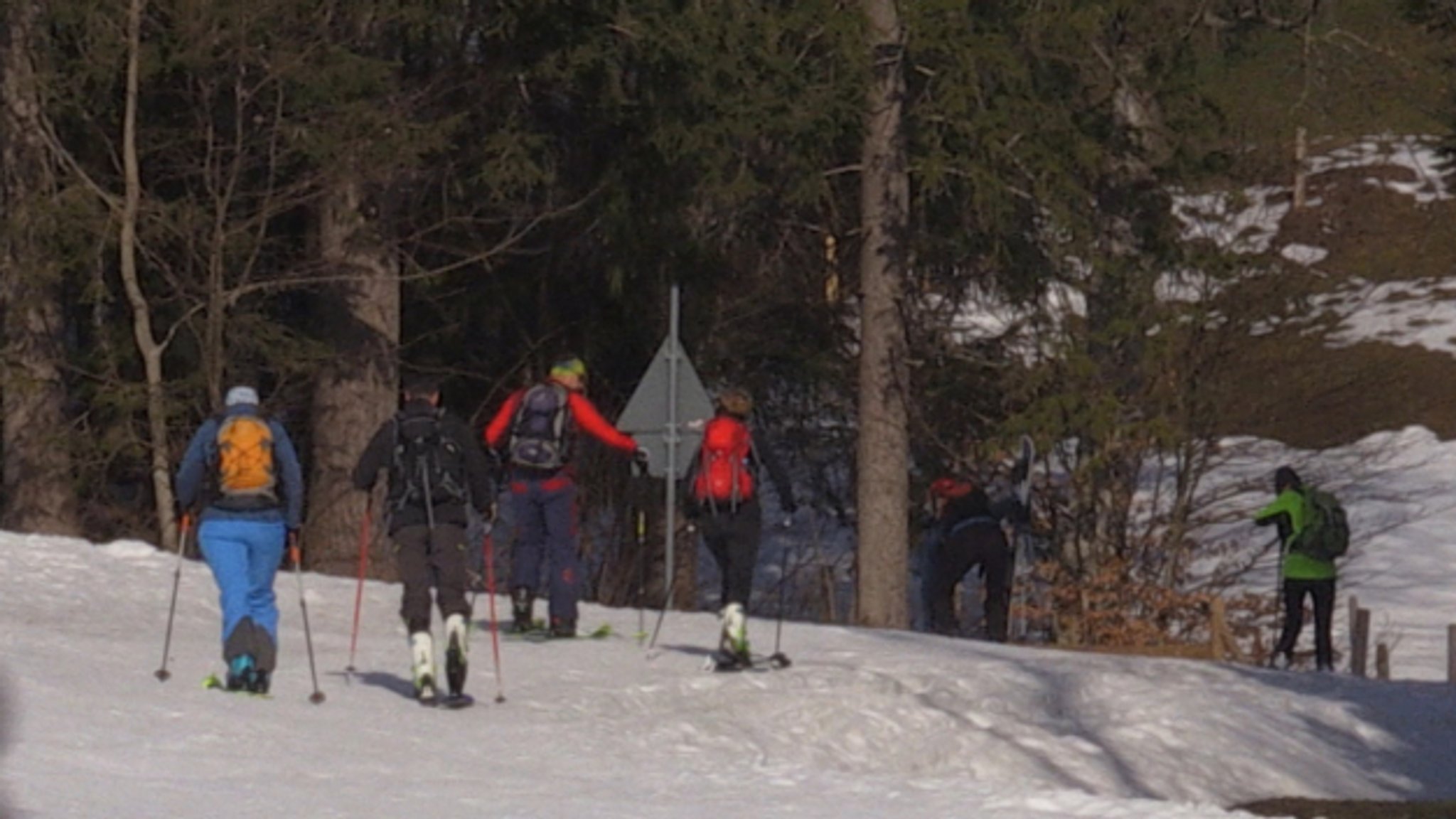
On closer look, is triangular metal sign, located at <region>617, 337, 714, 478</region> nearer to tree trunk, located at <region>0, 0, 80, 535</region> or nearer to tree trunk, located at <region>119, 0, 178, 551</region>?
tree trunk, located at <region>119, 0, 178, 551</region>

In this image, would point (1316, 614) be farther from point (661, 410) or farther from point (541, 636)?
point (541, 636)

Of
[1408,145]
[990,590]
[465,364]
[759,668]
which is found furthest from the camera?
[465,364]

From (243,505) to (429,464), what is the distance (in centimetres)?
95

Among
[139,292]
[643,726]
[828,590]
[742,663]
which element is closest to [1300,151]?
[828,590]

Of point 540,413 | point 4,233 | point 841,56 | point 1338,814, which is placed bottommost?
point 1338,814

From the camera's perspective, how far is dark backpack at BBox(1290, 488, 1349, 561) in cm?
2219

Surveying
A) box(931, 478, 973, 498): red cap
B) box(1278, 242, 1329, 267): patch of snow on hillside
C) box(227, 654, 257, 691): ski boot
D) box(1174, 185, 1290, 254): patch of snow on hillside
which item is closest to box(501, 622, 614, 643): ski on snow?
box(227, 654, 257, 691): ski boot

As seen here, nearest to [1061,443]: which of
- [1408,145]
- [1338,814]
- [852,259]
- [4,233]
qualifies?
[852,259]

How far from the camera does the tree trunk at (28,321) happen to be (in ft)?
81.5

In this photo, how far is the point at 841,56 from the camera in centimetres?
2536

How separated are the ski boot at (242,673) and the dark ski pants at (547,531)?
3017 millimetres

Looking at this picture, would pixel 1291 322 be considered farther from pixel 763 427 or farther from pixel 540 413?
pixel 540 413

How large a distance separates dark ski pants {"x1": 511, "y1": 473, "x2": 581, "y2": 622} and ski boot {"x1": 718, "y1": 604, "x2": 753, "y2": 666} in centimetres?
128

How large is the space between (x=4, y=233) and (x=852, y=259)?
9.18 m
